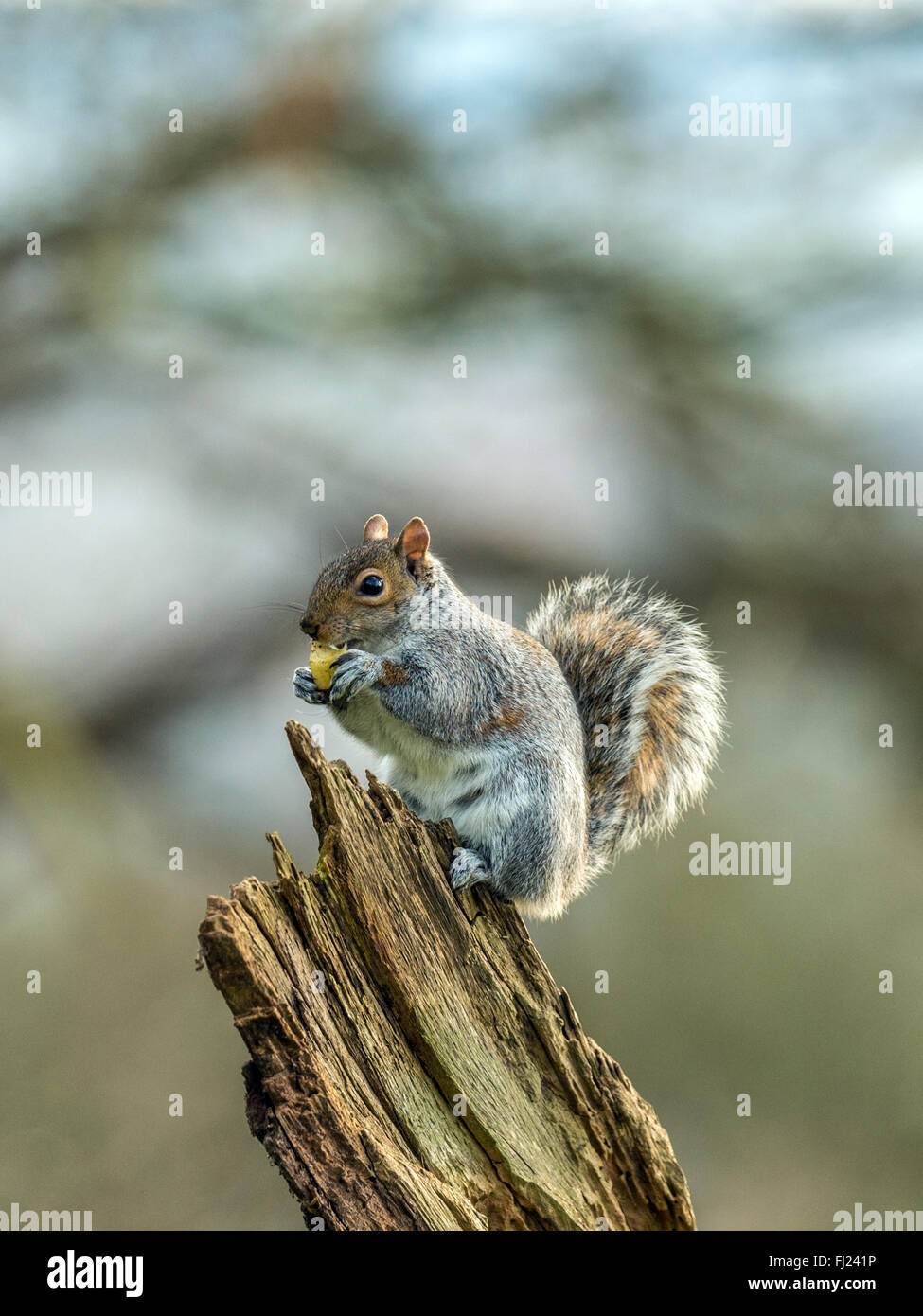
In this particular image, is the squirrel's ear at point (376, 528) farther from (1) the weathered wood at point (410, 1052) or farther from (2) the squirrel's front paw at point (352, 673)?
(1) the weathered wood at point (410, 1052)

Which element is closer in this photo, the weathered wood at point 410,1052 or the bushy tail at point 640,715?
the weathered wood at point 410,1052

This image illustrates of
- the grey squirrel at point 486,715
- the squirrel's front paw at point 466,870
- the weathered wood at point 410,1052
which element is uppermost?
the grey squirrel at point 486,715

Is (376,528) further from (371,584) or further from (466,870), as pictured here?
(466,870)

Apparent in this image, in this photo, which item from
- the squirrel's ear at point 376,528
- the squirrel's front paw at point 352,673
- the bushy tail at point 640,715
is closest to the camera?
the squirrel's front paw at point 352,673

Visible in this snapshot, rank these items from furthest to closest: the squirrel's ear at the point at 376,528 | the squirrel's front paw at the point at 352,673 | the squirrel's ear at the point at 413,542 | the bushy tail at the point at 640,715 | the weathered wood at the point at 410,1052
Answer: the bushy tail at the point at 640,715 → the squirrel's ear at the point at 376,528 → the squirrel's ear at the point at 413,542 → the squirrel's front paw at the point at 352,673 → the weathered wood at the point at 410,1052

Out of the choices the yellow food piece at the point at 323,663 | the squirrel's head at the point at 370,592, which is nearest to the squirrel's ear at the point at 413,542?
the squirrel's head at the point at 370,592

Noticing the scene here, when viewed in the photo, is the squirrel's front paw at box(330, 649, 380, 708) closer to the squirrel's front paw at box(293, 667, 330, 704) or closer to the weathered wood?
the squirrel's front paw at box(293, 667, 330, 704)

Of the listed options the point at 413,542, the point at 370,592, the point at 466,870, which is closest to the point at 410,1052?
the point at 466,870

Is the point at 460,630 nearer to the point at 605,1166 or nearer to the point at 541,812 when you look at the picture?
the point at 541,812
